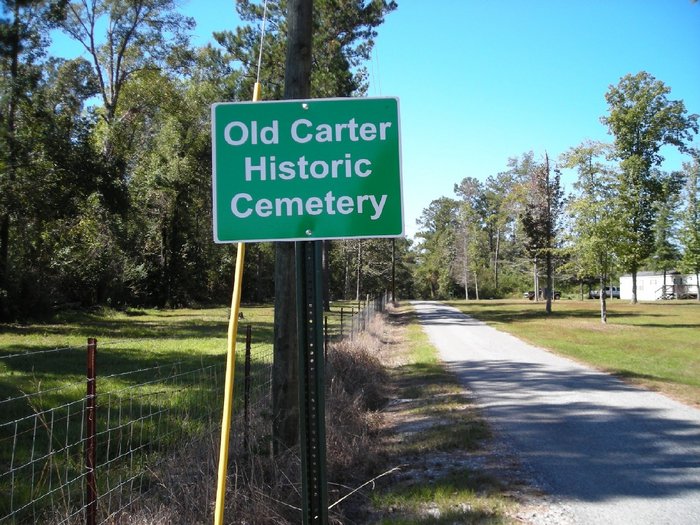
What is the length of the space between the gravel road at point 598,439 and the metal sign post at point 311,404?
2675 millimetres

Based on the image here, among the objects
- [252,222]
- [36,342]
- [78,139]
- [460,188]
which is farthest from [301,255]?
[460,188]

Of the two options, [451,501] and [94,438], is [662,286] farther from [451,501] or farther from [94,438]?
[94,438]

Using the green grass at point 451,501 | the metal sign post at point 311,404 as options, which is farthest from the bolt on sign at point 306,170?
the green grass at point 451,501

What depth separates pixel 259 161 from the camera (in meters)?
2.54

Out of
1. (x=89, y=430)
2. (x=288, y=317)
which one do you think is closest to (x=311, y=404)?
(x=89, y=430)

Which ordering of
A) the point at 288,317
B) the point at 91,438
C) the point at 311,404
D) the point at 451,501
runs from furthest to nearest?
the point at 288,317, the point at 451,501, the point at 91,438, the point at 311,404

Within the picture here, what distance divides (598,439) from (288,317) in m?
3.76

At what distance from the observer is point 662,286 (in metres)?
75.2

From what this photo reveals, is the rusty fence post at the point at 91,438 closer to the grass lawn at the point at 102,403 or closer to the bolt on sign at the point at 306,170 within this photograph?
the grass lawn at the point at 102,403

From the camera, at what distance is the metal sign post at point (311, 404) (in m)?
2.49

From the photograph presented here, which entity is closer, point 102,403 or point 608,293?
point 102,403

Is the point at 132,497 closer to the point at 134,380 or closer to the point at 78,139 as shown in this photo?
the point at 134,380

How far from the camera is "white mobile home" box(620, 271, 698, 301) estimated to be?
74.1 metres

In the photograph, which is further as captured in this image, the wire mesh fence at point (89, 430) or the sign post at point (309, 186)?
the wire mesh fence at point (89, 430)
